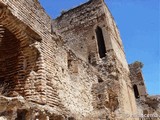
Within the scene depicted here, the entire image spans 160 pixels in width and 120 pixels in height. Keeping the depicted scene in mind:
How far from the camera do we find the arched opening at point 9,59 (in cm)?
467

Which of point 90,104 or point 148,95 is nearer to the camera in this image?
point 90,104

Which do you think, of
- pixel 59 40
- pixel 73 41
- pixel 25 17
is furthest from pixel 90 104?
pixel 73 41

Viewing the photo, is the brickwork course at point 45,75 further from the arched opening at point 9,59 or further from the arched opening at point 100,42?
the arched opening at point 100,42

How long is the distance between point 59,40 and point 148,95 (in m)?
13.6

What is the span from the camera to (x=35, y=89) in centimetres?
448

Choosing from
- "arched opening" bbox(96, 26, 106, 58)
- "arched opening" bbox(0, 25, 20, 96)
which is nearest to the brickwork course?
"arched opening" bbox(0, 25, 20, 96)

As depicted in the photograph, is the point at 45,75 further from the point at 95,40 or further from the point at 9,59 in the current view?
the point at 95,40

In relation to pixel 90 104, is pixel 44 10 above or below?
above

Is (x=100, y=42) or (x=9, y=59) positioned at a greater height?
(x=100, y=42)

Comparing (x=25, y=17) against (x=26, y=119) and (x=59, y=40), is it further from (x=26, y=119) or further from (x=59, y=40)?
(x=26, y=119)

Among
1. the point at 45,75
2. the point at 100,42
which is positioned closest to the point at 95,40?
the point at 100,42

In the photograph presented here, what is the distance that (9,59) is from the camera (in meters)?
4.88

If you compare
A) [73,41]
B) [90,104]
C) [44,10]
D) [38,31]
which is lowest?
[90,104]

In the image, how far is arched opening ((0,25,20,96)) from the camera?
4.67 meters
